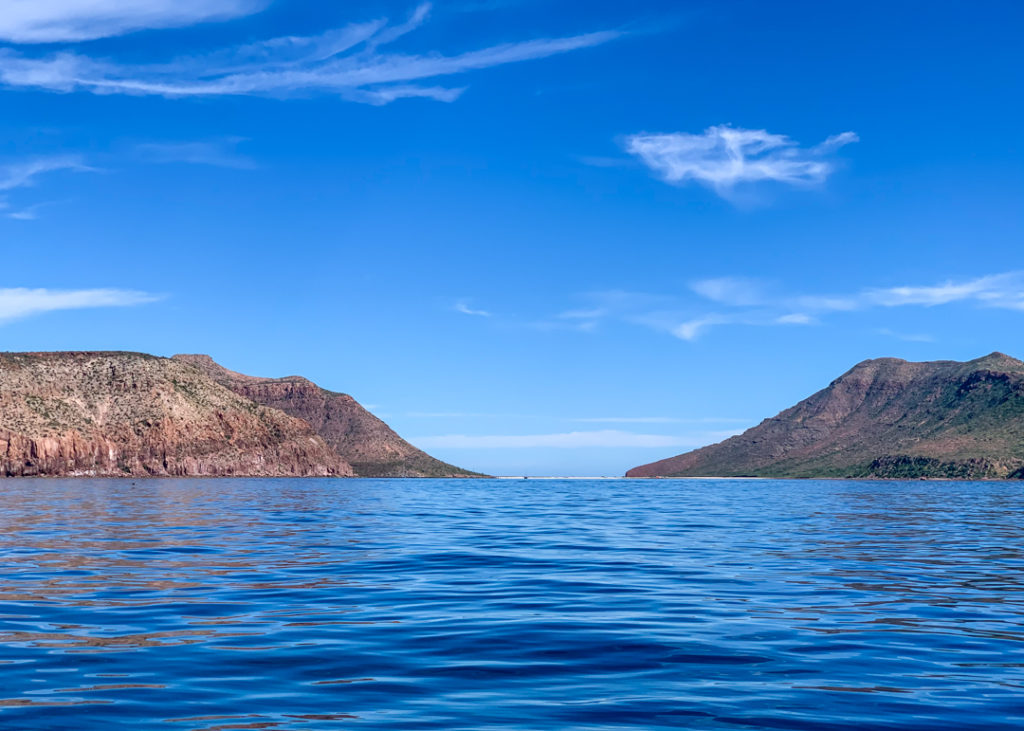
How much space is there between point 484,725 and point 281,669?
402cm

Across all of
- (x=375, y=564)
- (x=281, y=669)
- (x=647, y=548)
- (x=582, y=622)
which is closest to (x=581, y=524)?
(x=647, y=548)

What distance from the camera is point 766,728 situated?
10195 millimetres

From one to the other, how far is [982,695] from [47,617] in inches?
620

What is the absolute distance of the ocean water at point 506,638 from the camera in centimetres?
1089

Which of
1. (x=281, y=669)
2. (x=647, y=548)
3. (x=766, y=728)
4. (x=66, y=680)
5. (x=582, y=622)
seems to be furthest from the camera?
(x=647, y=548)

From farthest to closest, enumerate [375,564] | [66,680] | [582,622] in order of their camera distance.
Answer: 1. [375,564]
2. [582,622]
3. [66,680]

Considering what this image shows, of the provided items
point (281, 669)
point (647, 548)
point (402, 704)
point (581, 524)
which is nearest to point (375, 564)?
point (647, 548)

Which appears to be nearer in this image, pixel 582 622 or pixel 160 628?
pixel 160 628

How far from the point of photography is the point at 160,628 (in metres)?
16.0

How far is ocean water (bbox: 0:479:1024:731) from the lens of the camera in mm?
10891

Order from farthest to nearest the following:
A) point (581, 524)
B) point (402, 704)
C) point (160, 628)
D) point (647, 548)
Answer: point (581, 524)
point (647, 548)
point (160, 628)
point (402, 704)

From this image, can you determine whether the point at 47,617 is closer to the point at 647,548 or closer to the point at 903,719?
the point at 903,719

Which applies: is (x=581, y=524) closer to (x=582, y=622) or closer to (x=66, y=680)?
(x=582, y=622)

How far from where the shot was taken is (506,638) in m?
15.5
